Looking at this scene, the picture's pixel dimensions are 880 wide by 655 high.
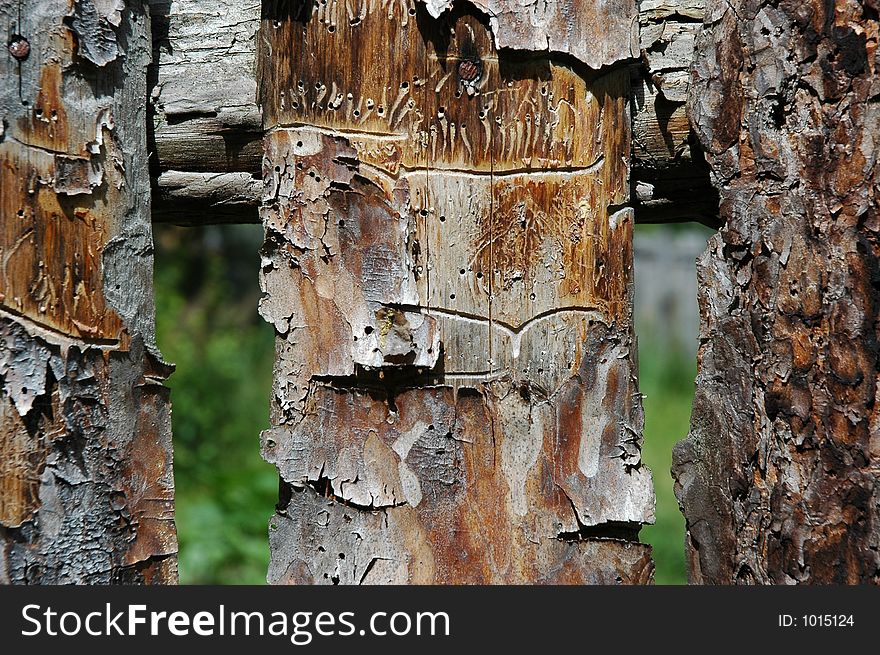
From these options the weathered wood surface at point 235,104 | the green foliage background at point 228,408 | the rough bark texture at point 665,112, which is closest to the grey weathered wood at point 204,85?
the weathered wood surface at point 235,104

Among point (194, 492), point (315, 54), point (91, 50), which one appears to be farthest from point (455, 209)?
point (194, 492)

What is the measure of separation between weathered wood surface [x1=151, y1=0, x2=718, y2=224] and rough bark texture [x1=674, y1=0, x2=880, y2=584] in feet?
0.25

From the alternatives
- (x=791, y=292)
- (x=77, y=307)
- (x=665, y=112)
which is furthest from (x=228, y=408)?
(x=791, y=292)

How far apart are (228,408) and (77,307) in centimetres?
368

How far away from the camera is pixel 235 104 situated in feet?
4.59

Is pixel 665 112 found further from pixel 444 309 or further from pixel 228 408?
pixel 228 408

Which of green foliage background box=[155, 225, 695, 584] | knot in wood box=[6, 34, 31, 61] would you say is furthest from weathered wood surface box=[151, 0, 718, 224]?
green foliage background box=[155, 225, 695, 584]

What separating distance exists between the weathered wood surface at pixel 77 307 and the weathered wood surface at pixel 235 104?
0.05 metres

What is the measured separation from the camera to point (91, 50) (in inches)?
51.3

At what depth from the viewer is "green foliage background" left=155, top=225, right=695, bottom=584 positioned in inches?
144

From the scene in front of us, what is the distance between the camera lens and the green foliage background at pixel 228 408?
365cm

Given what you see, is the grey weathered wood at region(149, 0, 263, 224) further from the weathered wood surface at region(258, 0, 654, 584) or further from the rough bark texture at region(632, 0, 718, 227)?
the rough bark texture at region(632, 0, 718, 227)

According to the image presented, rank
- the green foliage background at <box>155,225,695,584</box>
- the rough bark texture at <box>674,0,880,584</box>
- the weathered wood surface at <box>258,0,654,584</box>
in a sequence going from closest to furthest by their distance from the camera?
the rough bark texture at <box>674,0,880,584</box>, the weathered wood surface at <box>258,0,654,584</box>, the green foliage background at <box>155,225,695,584</box>

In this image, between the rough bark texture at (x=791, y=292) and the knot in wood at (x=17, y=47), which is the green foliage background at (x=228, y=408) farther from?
the knot in wood at (x=17, y=47)
